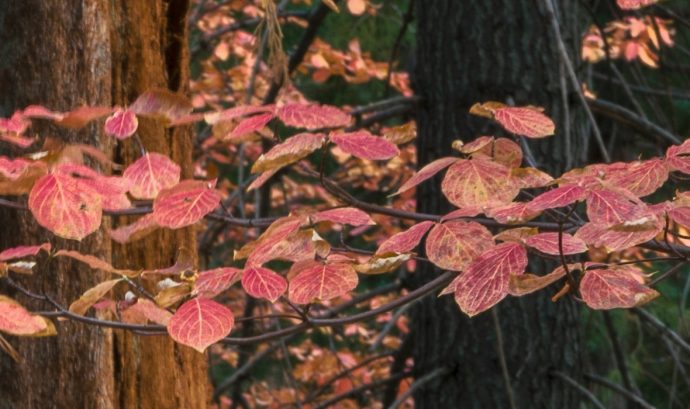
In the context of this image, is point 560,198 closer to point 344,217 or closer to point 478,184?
point 478,184

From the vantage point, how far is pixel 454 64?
3113mm

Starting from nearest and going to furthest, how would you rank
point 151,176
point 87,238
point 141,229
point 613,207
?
point 613,207 → point 151,176 → point 141,229 → point 87,238

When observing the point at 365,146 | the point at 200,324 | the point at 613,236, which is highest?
the point at 365,146

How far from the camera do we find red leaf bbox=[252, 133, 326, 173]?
1.34m

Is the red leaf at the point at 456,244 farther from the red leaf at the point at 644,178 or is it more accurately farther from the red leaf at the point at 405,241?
the red leaf at the point at 644,178

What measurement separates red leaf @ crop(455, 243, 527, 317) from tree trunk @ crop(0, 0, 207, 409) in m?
0.75

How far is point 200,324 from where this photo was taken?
4.56 ft

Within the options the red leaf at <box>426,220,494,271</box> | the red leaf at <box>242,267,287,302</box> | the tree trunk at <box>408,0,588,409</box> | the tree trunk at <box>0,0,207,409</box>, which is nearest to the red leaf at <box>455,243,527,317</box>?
the red leaf at <box>426,220,494,271</box>

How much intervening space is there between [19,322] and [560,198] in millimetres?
727

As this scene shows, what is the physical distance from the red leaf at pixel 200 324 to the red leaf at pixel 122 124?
0.81 feet

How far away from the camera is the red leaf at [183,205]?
145cm

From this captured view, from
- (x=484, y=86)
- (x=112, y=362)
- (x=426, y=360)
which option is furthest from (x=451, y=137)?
(x=112, y=362)

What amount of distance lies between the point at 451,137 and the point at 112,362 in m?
1.56

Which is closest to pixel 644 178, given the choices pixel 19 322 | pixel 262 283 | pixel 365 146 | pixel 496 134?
pixel 365 146
